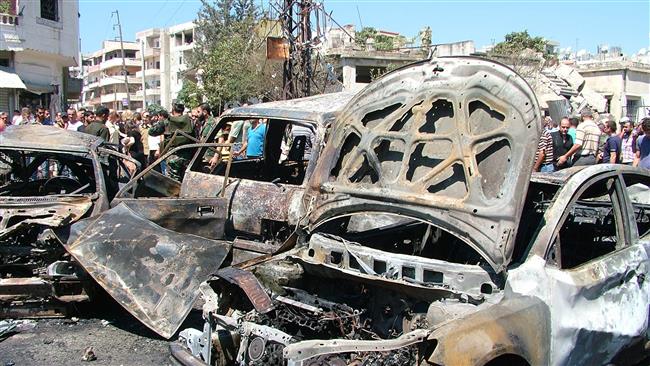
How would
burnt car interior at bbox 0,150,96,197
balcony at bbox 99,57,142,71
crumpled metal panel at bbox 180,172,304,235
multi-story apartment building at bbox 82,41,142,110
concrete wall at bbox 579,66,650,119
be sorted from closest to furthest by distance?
crumpled metal panel at bbox 180,172,304,235, burnt car interior at bbox 0,150,96,197, concrete wall at bbox 579,66,650,119, balcony at bbox 99,57,142,71, multi-story apartment building at bbox 82,41,142,110

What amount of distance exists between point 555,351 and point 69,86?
34.6 metres

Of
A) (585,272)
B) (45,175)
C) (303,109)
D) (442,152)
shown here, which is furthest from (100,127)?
(585,272)

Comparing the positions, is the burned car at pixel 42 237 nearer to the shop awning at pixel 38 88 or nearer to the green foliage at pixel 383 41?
the shop awning at pixel 38 88

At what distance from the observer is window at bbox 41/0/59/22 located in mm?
28325

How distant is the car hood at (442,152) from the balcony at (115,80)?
99.2 m

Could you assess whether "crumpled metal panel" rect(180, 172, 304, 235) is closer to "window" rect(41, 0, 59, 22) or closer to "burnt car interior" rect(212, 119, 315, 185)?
"burnt car interior" rect(212, 119, 315, 185)

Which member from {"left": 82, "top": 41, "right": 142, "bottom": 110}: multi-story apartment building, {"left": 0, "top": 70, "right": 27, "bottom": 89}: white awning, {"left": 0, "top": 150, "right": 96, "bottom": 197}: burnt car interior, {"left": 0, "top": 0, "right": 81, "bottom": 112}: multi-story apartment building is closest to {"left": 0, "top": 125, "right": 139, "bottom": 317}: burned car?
{"left": 0, "top": 150, "right": 96, "bottom": 197}: burnt car interior

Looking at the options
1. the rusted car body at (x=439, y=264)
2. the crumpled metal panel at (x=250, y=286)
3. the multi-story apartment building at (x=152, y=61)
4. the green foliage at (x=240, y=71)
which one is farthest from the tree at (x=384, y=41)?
the multi-story apartment building at (x=152, y=61)

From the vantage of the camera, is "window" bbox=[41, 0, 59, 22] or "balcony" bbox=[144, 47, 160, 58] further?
"balcony" bbox=[144, 47, 160, 58]

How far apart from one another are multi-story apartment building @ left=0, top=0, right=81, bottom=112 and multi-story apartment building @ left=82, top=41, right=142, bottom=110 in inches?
2602

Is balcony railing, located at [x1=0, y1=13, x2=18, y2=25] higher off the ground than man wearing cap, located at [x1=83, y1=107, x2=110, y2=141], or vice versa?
balcony railing, located at [x1=0, y1=13, x2=18, y2=25]

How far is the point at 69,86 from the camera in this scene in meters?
34.3

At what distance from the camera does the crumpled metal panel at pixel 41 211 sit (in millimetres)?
5828

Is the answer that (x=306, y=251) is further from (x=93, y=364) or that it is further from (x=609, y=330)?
(x=93, y=364)
